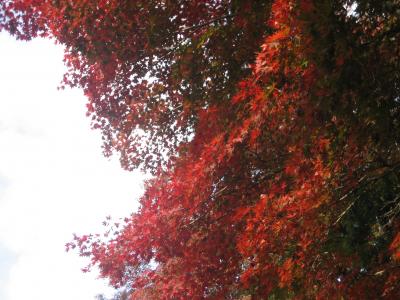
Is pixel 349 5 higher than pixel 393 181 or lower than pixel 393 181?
higher

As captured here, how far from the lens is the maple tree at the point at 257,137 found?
3.39 m

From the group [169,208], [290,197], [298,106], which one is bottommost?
[290,197]

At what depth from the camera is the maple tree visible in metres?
3.39

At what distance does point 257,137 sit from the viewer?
477 centimetres

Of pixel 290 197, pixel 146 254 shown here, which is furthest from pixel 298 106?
pixel 146 254

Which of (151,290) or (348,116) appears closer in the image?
(348,116)

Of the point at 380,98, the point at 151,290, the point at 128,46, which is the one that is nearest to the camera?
the point at 380,98

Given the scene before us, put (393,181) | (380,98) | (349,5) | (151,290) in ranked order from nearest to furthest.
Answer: (380,98) → (349,5) → (393,181) → (151,290)

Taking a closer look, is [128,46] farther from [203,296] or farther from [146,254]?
[203,296]

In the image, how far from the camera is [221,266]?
711cm

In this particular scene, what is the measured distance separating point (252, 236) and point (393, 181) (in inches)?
126

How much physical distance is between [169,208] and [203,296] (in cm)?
191

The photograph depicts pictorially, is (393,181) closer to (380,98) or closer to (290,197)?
(290,197)

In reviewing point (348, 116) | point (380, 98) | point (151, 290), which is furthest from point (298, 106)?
point (151, 290)
